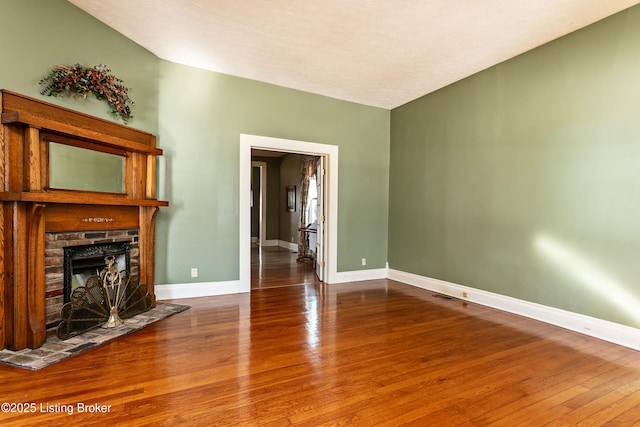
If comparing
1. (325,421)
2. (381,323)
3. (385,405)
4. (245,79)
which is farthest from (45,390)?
(245,79)

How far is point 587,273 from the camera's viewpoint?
307cm

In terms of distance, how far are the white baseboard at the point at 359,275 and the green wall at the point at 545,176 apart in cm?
77

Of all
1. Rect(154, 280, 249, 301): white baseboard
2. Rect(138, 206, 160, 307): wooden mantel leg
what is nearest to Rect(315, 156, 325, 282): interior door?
Rect(154, 280, 249, 301): white baseboard

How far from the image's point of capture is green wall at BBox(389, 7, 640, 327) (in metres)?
2.86

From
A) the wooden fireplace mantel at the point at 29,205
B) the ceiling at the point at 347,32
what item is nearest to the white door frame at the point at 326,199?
the ceiling at the point at 347,32

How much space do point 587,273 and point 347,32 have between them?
3325 mm

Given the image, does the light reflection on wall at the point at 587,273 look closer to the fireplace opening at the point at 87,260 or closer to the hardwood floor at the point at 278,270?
the hardwood floor at the point at 278,270

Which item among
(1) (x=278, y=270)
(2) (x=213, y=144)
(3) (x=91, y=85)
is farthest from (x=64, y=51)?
(1) (x=278, y=270)

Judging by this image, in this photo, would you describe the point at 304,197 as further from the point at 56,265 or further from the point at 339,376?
the point at 339,376

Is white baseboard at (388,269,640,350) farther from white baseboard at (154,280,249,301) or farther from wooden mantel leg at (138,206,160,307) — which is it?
wooden mantel leg at (138,206,160,307)

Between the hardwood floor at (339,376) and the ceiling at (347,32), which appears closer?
the hardwood floor at (339,376)

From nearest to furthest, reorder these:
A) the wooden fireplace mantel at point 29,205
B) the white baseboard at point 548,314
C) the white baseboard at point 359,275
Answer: the wooden fireplace mantel at point 29,205
the white baseboard at point 548,314
the white baseboard at point 359,275

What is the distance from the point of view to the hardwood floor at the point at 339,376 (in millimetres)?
1782

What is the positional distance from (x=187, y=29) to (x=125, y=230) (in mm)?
2189
